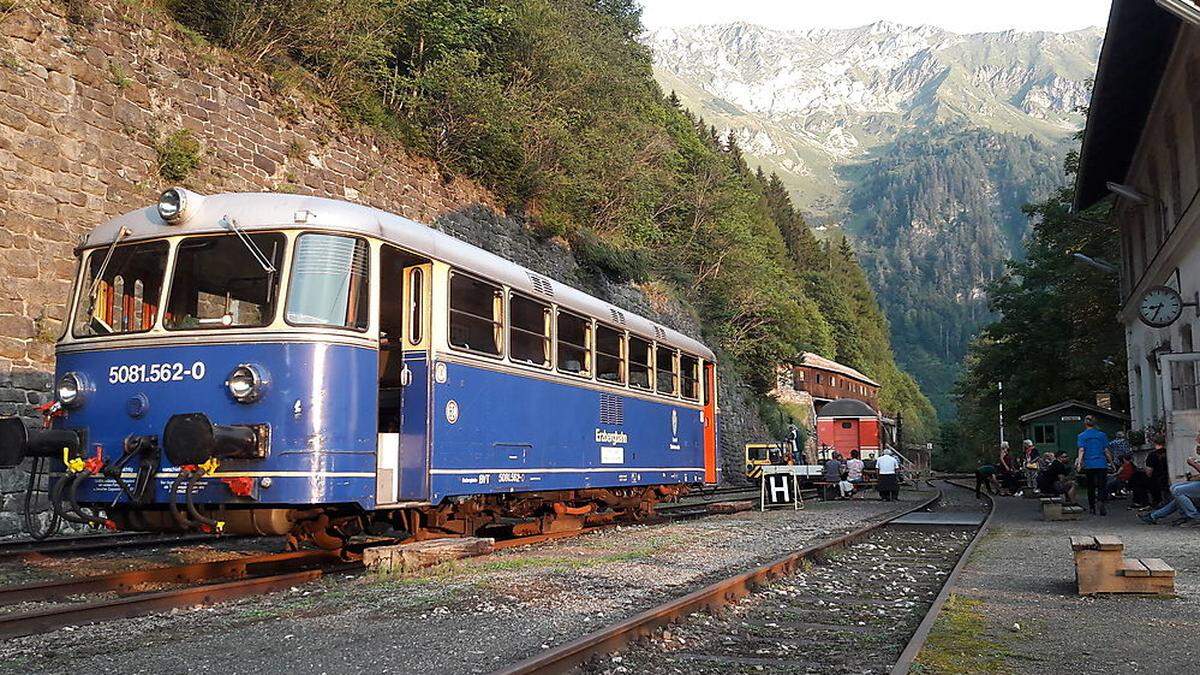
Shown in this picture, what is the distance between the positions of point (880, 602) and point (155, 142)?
1254cm

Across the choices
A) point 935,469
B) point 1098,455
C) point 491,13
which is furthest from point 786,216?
point 1098,455

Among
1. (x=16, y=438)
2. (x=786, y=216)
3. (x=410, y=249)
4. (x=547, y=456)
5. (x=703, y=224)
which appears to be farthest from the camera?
(x=786, y=216)

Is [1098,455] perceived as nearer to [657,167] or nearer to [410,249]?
[410,249]

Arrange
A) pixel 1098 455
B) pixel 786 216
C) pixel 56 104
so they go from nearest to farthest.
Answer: pixel 56 104 < pixel 1098 455 < pixel 786 216

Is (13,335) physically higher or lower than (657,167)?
lower

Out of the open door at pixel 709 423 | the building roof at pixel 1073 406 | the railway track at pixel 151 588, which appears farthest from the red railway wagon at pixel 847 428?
the railway track at pixel 151 588

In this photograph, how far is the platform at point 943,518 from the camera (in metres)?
16.3

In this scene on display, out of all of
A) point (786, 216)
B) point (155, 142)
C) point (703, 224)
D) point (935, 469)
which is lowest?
point (935, 469)

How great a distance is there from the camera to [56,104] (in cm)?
1401

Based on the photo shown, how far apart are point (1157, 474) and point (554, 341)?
1188 centimetres

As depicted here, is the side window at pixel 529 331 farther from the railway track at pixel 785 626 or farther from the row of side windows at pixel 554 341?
the railway track at pixel 785 626

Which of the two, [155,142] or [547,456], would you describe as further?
[155,142]

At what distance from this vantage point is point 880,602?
795 cm

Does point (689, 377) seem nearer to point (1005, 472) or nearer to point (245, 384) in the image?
point (245, 384)
